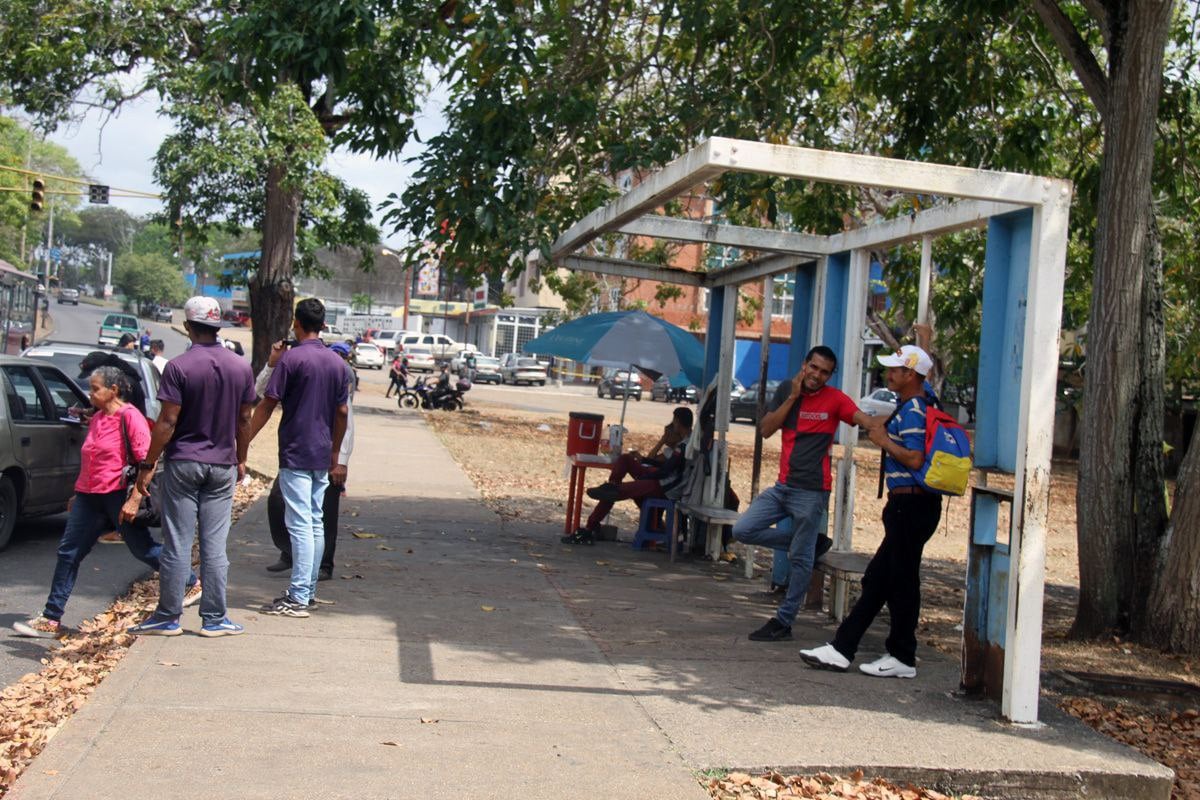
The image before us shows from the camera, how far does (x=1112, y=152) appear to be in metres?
7.78

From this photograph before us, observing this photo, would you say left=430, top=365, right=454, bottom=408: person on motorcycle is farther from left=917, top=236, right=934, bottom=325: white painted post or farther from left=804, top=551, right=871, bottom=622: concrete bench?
left=917, top=236, right=934, bottom=325: white painted post

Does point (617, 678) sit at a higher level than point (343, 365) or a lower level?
lower

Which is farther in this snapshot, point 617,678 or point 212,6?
point 212,6

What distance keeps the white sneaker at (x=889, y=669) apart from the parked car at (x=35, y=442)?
249 inches

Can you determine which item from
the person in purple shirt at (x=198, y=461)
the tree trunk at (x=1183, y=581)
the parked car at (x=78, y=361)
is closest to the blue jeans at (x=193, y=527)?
the person in purple shirt at (x=198, y=461)

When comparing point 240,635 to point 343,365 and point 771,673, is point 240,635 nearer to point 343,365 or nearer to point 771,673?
point 343,365

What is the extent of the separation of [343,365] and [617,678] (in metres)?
2.56

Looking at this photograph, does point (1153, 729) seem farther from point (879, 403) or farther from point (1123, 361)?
point (879, 403)

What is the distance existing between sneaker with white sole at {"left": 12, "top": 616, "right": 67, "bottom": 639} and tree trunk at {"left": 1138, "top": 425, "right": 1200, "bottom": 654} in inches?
252

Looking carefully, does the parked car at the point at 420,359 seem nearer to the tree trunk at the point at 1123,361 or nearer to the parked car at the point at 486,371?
the parked car at the point at 486,371

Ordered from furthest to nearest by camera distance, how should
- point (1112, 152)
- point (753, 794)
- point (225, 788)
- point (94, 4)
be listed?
point (94, 4)
point (1112, 152)
point (753, 794)
point (225, 788)

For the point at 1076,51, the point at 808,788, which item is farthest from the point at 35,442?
the point at 1076,51

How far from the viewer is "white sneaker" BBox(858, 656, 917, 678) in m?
6.57

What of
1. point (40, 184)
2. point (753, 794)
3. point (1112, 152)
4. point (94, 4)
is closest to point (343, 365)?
point (753, 794)
